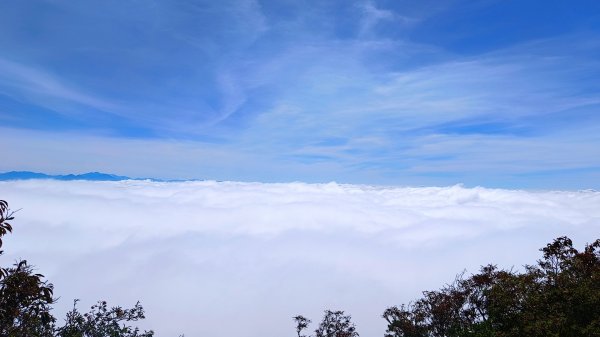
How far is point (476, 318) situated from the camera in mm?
32156

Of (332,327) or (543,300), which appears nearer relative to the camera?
(543,300)

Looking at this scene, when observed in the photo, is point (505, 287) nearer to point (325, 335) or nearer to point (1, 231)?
point (325, 335)

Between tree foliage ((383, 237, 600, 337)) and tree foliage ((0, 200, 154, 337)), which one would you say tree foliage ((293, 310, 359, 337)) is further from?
tree foliage ((0, 200, 154, 337))

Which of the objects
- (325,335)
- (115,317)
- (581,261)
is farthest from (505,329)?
(115,317)

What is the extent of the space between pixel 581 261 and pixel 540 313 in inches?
268

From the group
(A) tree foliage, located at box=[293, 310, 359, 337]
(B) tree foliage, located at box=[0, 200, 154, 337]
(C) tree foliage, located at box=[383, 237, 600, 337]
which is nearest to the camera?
(B) tree foliage, located at box=[0, 200, 154, 337]

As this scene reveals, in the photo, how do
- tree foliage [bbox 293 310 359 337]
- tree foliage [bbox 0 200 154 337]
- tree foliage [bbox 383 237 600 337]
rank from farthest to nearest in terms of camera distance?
tree foliage [bbox 293 310 359 337] → tree foliage [bbox 383 237 600 337] → tree foliage [bbox 0 200 154 337]

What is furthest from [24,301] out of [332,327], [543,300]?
[332,327]

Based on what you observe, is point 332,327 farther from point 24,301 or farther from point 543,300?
point 24,301

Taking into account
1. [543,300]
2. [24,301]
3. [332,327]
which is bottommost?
[332,327]

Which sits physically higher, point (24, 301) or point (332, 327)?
point (24, 301)

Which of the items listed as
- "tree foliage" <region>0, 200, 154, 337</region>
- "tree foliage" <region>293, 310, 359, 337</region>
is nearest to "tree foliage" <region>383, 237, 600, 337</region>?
"tree foliage" <region>293, 310, 359, 337</region>

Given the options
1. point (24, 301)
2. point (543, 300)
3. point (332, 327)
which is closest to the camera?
point (24, 301)

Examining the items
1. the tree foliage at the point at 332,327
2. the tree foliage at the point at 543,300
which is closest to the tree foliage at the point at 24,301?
the tree foliage at the point at 332,327
